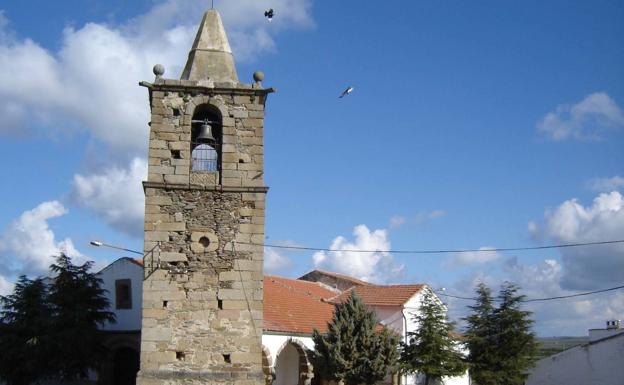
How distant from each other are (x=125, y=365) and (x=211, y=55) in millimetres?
12651

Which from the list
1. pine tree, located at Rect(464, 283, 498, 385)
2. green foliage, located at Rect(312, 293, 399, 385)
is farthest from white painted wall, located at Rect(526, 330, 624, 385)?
green foliage, located at Rect(312, 293, 399, 385)

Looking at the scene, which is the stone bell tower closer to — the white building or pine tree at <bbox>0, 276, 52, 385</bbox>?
pine tree at <bbox>0, 276, 52, 385</bbox>

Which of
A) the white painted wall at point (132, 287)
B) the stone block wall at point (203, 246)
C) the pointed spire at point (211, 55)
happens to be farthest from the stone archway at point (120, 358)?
the pointed spire at point (211, 55)

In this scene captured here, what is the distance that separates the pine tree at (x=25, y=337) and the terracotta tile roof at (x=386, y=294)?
44.0 feet

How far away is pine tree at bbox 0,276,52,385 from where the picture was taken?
22.3 m

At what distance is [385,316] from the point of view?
3259 centimetres

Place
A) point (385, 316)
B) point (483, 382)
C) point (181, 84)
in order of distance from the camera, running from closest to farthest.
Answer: point (181, 84) < point (483, 382) < point (385, 316)

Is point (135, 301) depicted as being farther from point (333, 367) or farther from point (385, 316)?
point (385, 316)

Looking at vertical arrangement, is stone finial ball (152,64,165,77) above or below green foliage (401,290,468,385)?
above

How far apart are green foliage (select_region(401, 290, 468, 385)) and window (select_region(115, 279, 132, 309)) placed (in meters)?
9.84

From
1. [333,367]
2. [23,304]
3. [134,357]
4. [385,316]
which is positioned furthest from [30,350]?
[385,316]

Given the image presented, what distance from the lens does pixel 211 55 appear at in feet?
53.6

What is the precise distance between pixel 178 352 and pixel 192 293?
3.91 feet

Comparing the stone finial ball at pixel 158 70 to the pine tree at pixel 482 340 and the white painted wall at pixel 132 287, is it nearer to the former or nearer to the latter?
the white painted wall at pixel 132 287
